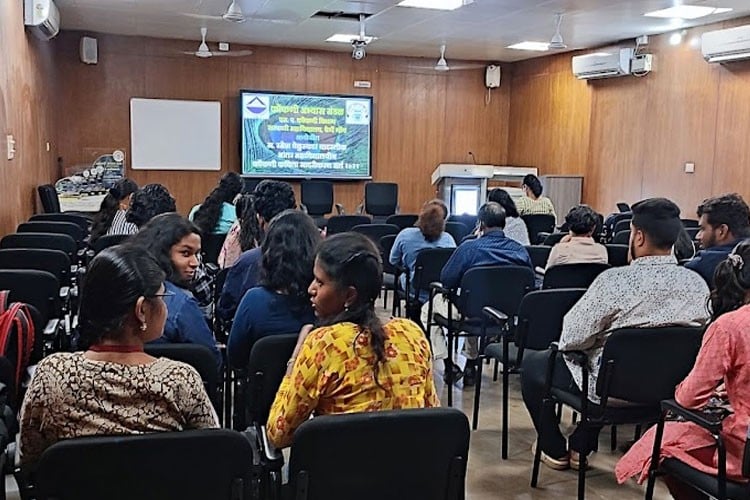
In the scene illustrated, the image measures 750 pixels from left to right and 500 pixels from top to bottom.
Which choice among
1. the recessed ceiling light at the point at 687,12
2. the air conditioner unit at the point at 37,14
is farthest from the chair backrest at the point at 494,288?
the air conditioner unit at the point at 37,14

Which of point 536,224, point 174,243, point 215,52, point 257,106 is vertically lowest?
point 536,224

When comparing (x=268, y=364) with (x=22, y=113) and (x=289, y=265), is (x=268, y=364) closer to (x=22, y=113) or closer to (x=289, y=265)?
(x=289, y=265)

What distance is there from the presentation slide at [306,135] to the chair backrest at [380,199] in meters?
1.14

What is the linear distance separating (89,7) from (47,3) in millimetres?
1010

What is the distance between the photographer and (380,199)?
10953mm

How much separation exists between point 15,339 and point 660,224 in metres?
2.46

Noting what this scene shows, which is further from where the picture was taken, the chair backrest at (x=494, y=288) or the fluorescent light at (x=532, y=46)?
the fluorescent light at (x=532, y=46)

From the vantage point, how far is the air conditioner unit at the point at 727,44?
793 cm

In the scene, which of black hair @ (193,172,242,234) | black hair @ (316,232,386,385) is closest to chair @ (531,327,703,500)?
black hair @ (316,232,386,385)

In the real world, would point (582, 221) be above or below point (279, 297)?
above

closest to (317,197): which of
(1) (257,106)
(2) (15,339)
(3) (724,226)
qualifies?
(1) (257,106)

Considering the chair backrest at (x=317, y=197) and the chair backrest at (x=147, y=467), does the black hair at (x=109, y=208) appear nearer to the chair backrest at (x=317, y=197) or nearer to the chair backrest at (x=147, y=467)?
the chair backrest at (x=147, y=467)

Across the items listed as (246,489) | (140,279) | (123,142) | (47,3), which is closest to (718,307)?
(246,489)

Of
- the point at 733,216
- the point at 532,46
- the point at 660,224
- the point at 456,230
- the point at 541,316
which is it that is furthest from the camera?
the point at 532,46
